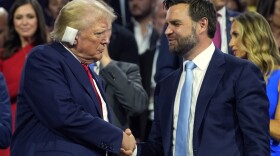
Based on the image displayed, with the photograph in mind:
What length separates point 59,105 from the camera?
175 inches

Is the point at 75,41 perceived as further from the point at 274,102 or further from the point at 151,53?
the point at 151,53

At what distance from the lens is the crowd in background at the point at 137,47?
18.1 feet

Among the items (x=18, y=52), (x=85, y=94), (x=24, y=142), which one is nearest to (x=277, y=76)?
(x=85, y=94)

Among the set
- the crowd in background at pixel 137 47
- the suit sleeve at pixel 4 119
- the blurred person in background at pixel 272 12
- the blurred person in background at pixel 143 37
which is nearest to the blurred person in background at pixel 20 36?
the crowd in background at pixel 137 47

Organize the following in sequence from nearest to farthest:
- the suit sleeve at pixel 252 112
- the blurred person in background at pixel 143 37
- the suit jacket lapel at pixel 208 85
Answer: the suit sleeve at pixel 252 112
the suit jacket lapel at pixel 208 85
the blurred person in background at pixel 143 37

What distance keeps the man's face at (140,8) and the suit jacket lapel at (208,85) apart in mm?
4417

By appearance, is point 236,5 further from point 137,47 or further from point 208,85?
point 208,85

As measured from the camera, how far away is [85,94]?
15.0ft

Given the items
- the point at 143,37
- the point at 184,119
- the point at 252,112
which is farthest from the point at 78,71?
the point at 143,37

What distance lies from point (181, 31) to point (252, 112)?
70cm

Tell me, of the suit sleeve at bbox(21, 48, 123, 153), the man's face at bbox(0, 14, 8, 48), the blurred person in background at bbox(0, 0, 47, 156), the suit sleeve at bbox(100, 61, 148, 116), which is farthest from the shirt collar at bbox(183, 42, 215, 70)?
the man's face at bbox(0, 14, 8, 48)

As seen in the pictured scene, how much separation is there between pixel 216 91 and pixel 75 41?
88 cm

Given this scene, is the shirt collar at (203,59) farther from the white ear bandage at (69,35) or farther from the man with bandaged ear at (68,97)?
the white ear bandage at (69,35)

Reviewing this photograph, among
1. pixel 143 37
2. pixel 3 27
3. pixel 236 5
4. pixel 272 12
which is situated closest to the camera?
pixel 272 12
